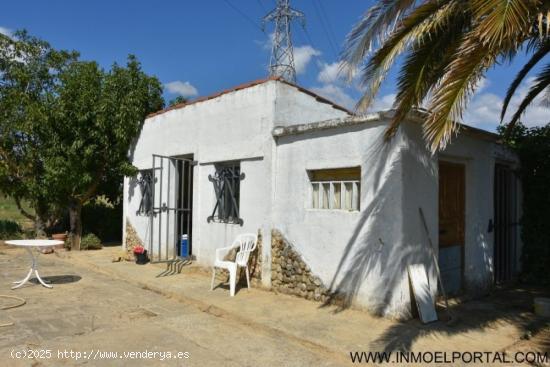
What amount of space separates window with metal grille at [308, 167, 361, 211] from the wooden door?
1603 mm

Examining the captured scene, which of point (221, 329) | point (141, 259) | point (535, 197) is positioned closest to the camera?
point (221, 329)

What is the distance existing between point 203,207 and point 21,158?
8295 millimetres

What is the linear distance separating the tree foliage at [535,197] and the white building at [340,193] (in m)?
0.27

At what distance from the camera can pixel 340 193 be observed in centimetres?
687

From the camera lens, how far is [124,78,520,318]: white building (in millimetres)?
6137

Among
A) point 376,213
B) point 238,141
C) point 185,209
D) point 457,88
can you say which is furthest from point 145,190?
point 457,88

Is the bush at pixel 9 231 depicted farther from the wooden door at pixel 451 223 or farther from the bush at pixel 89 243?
the wooden door at pixel 451 223

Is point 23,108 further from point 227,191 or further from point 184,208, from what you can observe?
point 227,191

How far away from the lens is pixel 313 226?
7094mm

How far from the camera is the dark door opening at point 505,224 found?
8.59 meters

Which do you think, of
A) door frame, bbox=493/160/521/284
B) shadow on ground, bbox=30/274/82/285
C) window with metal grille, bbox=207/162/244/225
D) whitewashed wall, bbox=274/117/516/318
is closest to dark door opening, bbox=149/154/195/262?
window with metal grille, bbox=207/162/244/225

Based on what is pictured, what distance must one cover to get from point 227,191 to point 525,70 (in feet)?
18.6

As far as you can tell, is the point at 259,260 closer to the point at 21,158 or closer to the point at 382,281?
the point at 382,281

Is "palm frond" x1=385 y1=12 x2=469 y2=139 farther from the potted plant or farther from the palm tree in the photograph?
the potted plant
